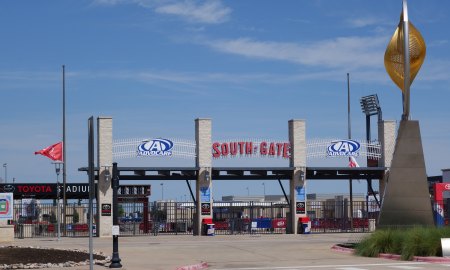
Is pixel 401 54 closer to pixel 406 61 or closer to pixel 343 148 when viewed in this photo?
pixel 406 61

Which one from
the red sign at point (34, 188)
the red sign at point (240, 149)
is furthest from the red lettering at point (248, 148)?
the red sign at point (34, 188)

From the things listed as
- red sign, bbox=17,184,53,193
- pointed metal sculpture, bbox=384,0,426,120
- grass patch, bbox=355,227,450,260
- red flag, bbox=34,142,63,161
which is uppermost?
pointed metal sculpture, bbox=384,0,426,120

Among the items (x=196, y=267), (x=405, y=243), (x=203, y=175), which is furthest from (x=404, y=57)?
(x=203, y=175)

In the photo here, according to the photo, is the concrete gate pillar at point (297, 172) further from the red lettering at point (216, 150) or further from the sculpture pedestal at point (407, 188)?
the sculpture pedestal at point (407, 188)

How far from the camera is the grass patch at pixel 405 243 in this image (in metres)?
24.6

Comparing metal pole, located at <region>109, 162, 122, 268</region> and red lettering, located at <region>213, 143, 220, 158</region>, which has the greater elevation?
red lettering, located at <region>213, 143, 220, 158</region>

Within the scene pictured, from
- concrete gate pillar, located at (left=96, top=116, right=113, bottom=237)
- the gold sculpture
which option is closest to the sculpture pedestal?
the gold sculpture

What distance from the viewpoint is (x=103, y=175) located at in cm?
4219

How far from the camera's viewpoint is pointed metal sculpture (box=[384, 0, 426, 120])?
2953 centimetres

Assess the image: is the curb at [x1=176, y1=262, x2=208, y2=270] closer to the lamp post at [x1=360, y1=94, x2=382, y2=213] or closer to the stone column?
the stone column

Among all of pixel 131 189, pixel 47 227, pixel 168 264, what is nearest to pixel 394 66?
pixel 168 264

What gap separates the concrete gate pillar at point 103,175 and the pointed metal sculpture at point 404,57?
17531mm

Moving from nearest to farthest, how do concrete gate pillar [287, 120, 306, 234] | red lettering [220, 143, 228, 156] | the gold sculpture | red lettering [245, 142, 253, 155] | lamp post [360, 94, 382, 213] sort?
the gold sculpture
red lettering [220, 143, 228, 156]
red lettering [245, 142, 253, 155]
concrete gate pillar [287, 120, 306, 234]
lamp post [360, 94, 382, 213]

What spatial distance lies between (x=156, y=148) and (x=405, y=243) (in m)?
20.3
